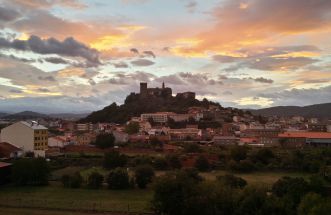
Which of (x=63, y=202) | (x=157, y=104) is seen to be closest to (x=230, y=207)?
(x=63, y=202)

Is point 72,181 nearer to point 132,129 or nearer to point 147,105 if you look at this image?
point 132,129

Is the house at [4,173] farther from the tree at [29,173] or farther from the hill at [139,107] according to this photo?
the hill at [139,107]

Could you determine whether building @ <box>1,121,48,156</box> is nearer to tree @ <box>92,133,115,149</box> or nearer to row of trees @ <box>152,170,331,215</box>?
tree @ <box>92,133,115,149</box>

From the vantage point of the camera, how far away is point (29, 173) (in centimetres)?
3391

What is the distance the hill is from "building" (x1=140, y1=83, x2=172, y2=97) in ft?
3.91

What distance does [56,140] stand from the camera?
67.6 metres

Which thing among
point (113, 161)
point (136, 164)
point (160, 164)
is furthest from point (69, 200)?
point (136, 164)

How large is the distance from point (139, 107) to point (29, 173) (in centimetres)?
10312

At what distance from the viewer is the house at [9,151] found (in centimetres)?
4847

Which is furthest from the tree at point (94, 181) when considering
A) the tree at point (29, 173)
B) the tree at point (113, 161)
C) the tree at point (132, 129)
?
the tree at point (132, 129)

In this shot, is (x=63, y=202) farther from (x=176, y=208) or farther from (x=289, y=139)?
(x=289, y=139)

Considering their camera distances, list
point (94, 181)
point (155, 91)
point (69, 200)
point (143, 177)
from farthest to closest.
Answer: point (155, 91)
point (143, 177)
point (94, 181)
point (69, 200)

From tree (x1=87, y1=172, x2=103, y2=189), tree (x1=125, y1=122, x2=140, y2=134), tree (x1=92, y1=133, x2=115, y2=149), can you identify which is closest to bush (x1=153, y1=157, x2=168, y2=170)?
tree (x1=87, y1=172, x2=103, y2=189)

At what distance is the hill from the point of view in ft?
430
